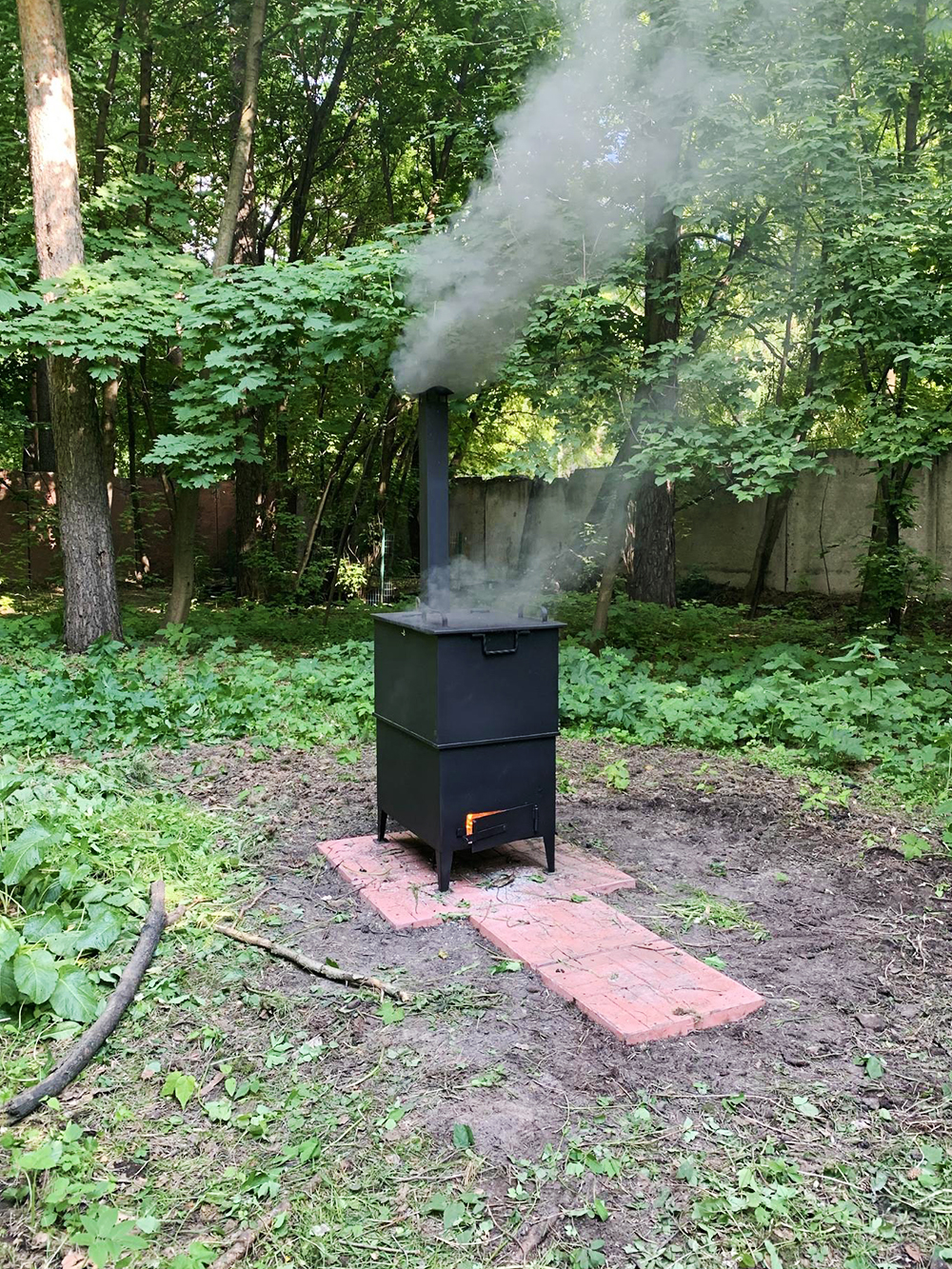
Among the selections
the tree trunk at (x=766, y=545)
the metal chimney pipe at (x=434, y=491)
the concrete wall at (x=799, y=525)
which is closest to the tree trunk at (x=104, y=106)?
the concrete wall at (x=799, y=525)

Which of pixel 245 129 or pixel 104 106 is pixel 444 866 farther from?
pixel 104 106

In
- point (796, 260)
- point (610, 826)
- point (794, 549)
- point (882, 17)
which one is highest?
point (882, 17)

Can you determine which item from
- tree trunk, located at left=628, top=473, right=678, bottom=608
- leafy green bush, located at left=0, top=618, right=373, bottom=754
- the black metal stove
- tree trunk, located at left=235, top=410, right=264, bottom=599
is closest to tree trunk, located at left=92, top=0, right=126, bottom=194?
tree trunk, located at left=235, top=410, right=264, bottom=599

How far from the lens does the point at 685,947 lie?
3.33 m

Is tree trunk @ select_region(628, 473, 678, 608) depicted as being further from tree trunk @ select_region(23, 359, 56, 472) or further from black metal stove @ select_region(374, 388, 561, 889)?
tree trunk @ select_region(23, 359, 56, 472)

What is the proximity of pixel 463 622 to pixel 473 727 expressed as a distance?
456mm

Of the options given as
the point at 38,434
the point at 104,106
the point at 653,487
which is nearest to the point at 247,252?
the point at 104,106

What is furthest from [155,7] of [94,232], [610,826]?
[610,826]

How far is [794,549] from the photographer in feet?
40.9

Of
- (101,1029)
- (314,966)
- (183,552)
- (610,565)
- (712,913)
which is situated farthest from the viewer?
(183,552)

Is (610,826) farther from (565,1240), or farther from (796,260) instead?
(796,260)

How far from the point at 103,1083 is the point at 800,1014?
2.10 meters

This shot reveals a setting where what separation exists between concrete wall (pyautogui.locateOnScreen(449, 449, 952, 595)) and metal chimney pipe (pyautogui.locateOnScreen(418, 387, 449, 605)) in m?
5.34

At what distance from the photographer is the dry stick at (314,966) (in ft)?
9.84
